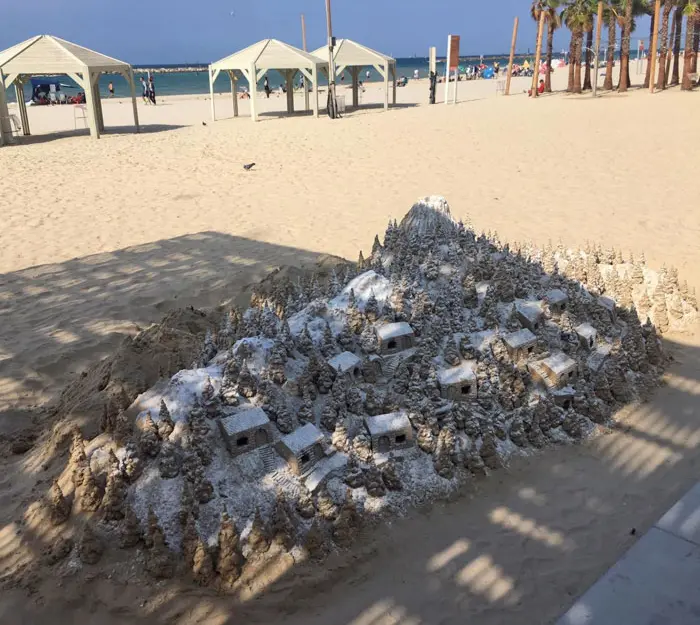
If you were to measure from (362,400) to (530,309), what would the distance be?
6.17 ft

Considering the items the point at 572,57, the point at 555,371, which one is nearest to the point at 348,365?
the point at 555,371

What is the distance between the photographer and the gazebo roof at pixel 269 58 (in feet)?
76.3

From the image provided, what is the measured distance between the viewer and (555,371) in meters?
4.73

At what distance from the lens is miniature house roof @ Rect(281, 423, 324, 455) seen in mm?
3736

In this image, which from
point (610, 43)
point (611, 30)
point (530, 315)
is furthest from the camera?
point (611, 30)

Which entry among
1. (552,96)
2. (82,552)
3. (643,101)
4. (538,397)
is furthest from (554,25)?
(82,552)

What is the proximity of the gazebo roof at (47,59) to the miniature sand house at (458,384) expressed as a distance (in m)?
20.3

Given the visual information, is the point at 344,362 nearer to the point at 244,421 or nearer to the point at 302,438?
the point at 302,438

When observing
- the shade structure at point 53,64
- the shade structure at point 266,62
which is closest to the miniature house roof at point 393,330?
the shade structure at point 53,64

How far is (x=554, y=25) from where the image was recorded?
33.0 metres

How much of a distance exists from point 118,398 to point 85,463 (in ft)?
2.07

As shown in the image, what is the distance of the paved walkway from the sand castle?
3.83ft

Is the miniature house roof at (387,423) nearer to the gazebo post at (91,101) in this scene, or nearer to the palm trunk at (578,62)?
the gazebo post at (91,101)

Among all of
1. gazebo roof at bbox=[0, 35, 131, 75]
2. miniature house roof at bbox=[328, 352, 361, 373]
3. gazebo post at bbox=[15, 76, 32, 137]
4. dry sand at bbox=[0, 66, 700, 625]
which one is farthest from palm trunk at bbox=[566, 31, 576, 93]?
miniature house roof at bbox=[328, 352, 361, 373]
